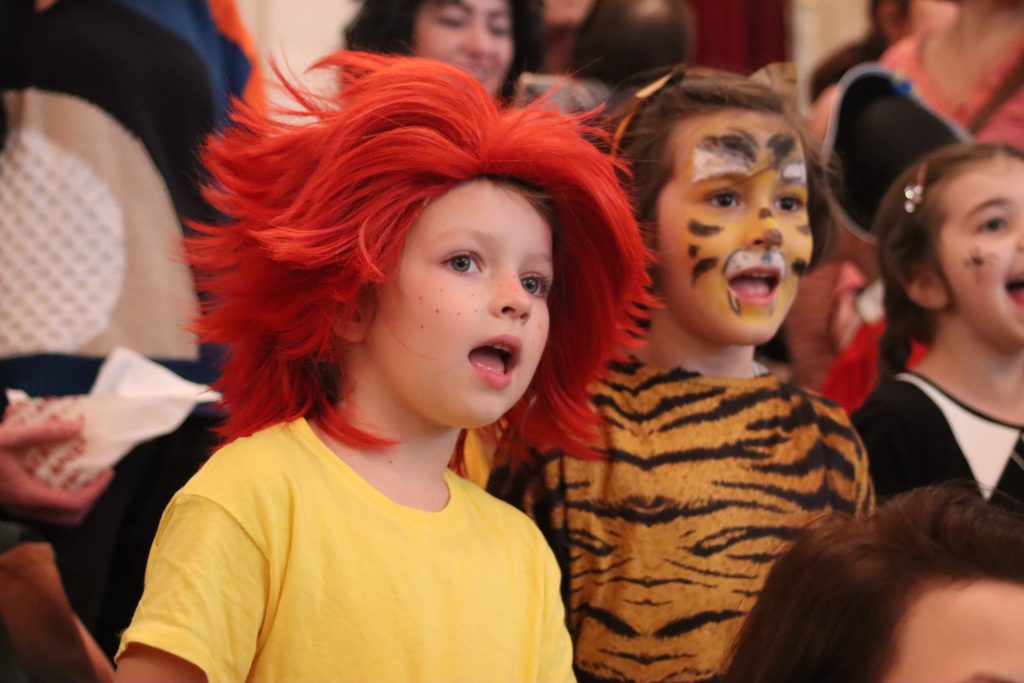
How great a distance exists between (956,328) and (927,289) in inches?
2.8

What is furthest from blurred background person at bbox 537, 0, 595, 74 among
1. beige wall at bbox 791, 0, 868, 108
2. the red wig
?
beige wall at bbox 791, 0, 868, 108

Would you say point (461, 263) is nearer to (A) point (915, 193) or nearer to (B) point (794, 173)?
(B) point (794, 173)

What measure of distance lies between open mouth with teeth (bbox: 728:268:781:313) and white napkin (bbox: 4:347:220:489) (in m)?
0.65

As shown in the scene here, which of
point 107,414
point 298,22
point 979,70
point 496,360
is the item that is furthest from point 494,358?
point 298,22

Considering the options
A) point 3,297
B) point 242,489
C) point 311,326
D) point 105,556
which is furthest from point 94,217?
point 242,489

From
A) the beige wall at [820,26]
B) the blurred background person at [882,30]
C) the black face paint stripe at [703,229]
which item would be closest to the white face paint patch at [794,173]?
the black face paint stripe at [703,229]

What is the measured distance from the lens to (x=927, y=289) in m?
1.86

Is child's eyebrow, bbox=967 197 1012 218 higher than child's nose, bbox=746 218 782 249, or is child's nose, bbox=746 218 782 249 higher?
child's eyebrow, bbox=967 197 1012 218

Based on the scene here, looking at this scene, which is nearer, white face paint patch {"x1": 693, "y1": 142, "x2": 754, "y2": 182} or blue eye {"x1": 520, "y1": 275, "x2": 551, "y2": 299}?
blue eye {"x1": 520, "y1": 275, "x2": 551, "y2": 299}

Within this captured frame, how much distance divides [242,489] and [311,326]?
18 centimetres

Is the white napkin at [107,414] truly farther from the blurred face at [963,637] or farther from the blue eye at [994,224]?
the blue eye at [994,224]

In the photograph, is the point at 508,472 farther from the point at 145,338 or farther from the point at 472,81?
the point at 145,338

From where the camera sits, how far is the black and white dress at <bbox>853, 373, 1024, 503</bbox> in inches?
67.4

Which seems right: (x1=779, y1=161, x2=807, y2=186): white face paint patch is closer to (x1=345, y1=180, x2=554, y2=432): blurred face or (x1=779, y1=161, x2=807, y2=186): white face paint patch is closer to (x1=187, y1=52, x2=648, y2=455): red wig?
(x1=187, y1=52, x2=648, y2=455): red wig
